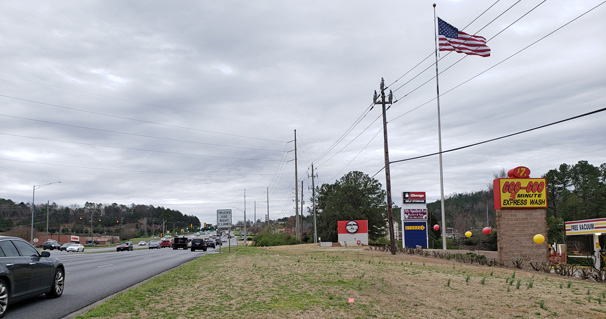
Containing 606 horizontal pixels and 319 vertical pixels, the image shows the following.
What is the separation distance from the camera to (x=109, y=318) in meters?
8.50

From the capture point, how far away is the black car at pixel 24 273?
9609mm

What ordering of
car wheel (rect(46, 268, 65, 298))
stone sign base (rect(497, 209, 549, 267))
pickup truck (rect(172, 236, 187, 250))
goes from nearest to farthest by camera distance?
1. car wheel (rect(46, 268, 65, 298))
2. stone sign base (rect(497, 209, 549, 267))
3. pickup truck (rect(172, 236, 187, 250))

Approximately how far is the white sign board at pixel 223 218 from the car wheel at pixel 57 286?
23.9m

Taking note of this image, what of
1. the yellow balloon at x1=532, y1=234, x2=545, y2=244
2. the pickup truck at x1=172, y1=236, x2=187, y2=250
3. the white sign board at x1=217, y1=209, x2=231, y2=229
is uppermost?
the white sign board at x1=217, y1=209, x2=231, y2=229

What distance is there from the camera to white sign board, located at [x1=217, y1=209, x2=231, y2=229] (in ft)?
119

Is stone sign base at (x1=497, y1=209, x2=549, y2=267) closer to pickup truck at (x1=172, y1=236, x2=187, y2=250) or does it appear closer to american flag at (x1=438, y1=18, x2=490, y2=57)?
american flag at (x1=438, y1=18, x2=490, y2=57)

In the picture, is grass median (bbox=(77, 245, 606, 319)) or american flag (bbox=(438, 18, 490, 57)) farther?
american flag (bbox=(438, 18, 490, 57))

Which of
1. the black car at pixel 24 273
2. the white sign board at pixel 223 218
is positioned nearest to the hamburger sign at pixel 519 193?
the white sign board at pixel 223 218

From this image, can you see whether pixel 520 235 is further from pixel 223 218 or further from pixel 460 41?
pixel 223 218

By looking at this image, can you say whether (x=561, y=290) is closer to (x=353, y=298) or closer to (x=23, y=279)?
(x=353, y=298)

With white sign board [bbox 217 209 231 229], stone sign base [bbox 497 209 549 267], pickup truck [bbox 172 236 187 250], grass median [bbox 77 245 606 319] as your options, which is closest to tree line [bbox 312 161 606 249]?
pickup truck [bbox 172 236 187 250]

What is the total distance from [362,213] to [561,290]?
201 ft

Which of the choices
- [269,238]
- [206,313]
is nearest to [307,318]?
[206,313]

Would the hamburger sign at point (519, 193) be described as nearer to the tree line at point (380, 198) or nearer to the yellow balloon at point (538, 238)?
the yellow balloon at point (538, 238)
